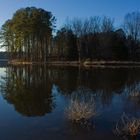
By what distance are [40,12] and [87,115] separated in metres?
71.0

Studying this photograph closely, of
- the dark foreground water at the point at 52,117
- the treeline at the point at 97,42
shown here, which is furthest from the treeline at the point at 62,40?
the dark foreground water at the point at 52,117

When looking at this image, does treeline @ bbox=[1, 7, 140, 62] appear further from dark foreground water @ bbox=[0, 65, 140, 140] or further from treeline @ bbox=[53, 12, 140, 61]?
dark foreground water @ bbox=[0, 65, 140, 140]

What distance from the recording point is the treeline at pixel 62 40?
80.2 meters

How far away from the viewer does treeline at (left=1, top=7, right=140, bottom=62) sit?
8025 centimetres

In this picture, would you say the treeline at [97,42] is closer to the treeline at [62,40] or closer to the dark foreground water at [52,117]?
the treeline at [62,40]

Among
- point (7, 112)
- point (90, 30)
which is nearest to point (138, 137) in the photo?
point (7, 112)

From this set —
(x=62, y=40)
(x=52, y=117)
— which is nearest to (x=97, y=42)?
(x=62, y=40)

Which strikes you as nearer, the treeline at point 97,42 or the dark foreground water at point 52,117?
the dark foreground water at point 52,117

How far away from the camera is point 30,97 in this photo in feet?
62.2

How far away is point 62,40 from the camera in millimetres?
88000

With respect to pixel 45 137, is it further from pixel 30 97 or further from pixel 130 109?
pixel 30 97

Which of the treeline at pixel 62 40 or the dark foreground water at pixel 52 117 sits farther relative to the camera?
the treeline at pixel 62 40

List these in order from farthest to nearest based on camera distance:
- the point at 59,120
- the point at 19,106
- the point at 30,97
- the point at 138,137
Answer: the point at 30,97
the point at 19,106
the point at 59,120
the point at 138,137

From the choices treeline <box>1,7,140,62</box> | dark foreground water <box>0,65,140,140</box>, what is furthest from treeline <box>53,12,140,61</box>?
dark foreground water <box>0,65,140,140</box>
